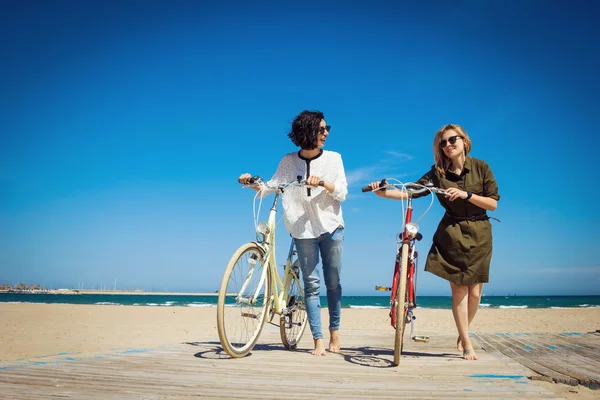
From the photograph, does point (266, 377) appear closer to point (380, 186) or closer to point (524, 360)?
point (380, 186)

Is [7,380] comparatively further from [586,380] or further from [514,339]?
[514,339]

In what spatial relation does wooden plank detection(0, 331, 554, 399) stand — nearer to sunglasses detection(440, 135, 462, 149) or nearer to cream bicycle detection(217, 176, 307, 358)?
cream bicycle detection(217, 176, 307, 358)

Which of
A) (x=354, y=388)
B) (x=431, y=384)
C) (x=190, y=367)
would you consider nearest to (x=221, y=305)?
(x=190, y=367)

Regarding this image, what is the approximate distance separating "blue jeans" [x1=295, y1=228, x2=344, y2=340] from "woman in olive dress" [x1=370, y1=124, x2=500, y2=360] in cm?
63

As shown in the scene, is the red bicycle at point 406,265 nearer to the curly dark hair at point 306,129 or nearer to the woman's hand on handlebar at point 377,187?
the woman's hand on handlebar at point 377,187

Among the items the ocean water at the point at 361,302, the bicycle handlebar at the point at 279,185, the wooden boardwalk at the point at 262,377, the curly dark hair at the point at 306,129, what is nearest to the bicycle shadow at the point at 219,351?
the wooden boardwalk at the point at 262,377

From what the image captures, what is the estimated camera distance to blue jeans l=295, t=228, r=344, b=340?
413 cm

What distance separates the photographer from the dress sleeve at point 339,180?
13.3 ft

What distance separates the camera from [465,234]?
3.81 meters

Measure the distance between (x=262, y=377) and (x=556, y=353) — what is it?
9.80ft

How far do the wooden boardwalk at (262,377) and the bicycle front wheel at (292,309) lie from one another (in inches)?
13.6

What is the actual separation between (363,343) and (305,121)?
2845 millimetres

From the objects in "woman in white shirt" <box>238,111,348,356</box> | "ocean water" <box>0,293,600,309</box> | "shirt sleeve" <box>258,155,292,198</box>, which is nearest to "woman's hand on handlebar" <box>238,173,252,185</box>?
"woman in white shirt" <box>238,111,348,356</box>

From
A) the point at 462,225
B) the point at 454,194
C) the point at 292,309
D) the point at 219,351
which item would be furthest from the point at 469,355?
the point at 219,351
